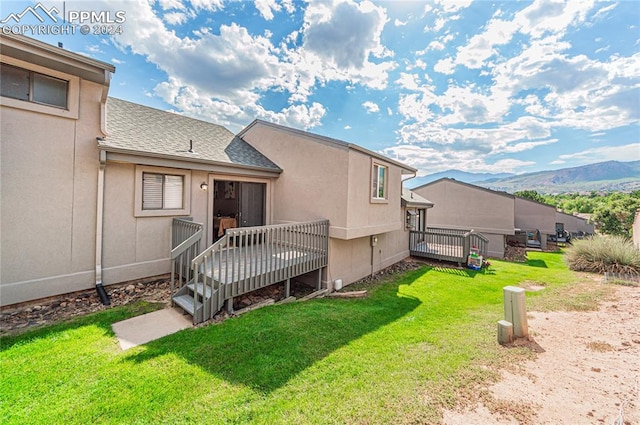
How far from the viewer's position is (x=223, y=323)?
4836mm

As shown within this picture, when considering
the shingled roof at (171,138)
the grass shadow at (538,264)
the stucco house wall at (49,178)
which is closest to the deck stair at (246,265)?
the stucco house wall at (49,178)

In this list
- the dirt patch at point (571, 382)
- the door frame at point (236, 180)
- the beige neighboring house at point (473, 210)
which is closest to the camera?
the dirt patch at point (571, 382)

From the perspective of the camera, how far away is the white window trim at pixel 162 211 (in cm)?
670

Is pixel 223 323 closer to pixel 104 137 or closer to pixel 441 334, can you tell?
pixel 441 334

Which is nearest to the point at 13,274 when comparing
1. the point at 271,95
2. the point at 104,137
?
the point at 104,137

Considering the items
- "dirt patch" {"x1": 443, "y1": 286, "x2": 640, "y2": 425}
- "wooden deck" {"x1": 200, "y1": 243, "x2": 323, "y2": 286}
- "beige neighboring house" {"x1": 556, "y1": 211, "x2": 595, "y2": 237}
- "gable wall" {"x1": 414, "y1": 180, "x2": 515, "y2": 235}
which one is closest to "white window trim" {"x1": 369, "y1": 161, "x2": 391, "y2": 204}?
"wooden deck" {"x1": 200, "y1": 243, "x2": 323, "y2": 286}

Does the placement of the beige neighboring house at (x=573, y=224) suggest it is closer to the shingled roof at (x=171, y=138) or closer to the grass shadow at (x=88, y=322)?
the shingled roof at (x=171, y=138)

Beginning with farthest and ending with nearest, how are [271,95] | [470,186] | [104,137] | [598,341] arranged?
[470,186] → [271,95] → [104,137] → [598,341]

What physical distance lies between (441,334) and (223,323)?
4.28 meters

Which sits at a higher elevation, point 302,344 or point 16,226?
point 16,226

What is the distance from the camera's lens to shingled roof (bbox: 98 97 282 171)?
6.68 meters

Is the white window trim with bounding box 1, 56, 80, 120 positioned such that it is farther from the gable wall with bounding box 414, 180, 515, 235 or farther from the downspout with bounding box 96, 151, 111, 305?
the gable wall with bounding box 414, 180, 515, 235

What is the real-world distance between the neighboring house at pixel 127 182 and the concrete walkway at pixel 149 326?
149cm

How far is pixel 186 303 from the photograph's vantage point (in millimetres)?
5312
